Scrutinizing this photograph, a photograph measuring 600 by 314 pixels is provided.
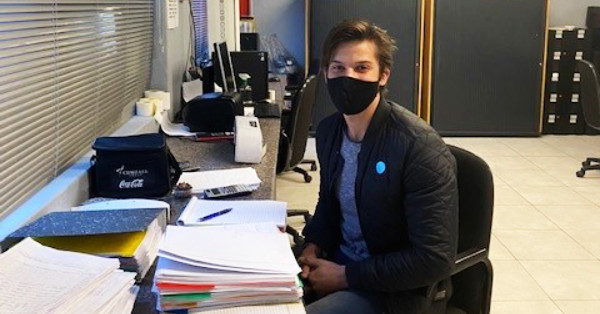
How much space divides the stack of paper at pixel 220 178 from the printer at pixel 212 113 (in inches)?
28.7

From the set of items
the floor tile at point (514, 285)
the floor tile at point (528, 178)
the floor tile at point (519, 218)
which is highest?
the floor tile at point (528, 178)

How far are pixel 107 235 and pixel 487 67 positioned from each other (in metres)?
Answer: 5.77

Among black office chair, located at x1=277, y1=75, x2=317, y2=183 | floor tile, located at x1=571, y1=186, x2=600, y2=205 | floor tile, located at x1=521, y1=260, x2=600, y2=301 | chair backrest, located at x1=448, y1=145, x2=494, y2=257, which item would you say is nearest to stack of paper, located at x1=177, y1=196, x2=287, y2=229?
chair backrest, located at x1=448, y1=145, x2=494, y2=257

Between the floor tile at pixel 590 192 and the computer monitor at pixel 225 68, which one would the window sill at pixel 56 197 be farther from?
the floor tile at pixel 590 192

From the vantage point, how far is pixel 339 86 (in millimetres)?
1907

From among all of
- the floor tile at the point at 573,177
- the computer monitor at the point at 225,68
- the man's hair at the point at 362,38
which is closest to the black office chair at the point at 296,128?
the computer monitor at the point at 225,68

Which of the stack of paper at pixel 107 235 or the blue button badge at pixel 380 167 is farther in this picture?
the blue button badge at pixel 380 167

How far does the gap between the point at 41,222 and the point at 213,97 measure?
170cm

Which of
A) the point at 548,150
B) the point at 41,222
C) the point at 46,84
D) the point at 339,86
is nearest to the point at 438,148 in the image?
the point at 339,86

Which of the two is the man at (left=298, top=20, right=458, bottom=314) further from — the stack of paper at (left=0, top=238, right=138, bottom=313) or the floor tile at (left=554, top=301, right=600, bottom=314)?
the floor tile at (left=554, top=301, right=600, bottom=314)

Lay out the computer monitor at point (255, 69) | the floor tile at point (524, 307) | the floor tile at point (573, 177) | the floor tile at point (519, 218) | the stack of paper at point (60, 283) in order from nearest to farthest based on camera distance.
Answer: the stack of paper at point (60, 283), the floor tile at point (524, 307), the floor tile at point (519, 218), the computer monitor at point (255, 69), the floor tile at point (573, 177)

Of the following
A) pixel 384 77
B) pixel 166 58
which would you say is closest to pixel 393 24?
pixel 166 58

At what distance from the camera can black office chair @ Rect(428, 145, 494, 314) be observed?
1.94 metres

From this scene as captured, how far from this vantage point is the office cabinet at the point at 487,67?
21.5ft
